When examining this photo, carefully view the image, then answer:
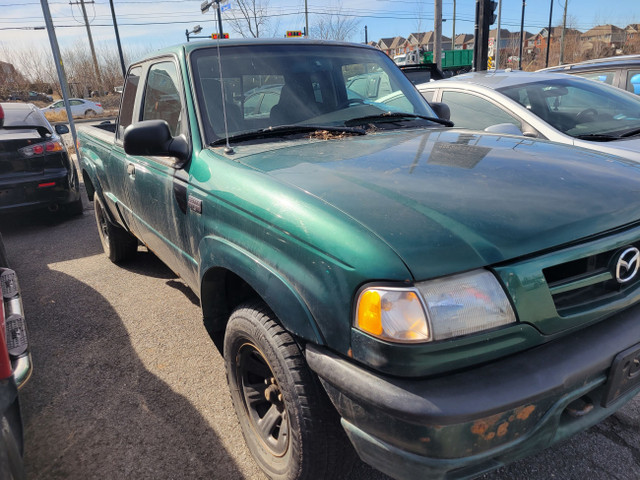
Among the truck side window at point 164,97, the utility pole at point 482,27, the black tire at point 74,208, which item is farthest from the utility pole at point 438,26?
the truck side window at point 164,97

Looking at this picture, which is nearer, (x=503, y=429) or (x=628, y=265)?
(x=503, y=429)

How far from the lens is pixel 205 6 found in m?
13.6

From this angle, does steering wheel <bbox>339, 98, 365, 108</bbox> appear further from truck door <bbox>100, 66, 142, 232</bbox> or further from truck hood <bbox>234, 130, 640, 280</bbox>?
truck door <bbox>100, 66, 142, 232</bbox>

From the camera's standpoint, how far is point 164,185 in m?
2.62

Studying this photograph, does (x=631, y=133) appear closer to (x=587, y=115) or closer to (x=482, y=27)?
(x=587, y=115)

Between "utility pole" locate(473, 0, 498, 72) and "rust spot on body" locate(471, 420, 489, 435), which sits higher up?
"utility pole" locate(473, 0, 498, 72)

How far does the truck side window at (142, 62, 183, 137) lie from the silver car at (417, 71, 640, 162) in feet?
9.44

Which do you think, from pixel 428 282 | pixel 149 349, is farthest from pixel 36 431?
pixel 428 282

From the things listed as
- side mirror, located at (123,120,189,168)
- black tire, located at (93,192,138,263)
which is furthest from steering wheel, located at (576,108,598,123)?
black tire, located at (93,192,138,263)

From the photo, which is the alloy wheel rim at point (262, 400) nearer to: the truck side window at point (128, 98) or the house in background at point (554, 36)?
the truck side window at point (128, 98)

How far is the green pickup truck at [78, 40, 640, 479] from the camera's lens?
4.48 ft

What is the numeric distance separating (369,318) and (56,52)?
971cm

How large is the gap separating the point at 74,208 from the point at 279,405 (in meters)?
6.02

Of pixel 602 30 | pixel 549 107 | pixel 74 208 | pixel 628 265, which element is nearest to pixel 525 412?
pixel 628 265
